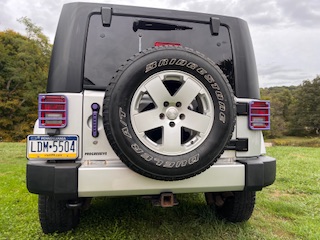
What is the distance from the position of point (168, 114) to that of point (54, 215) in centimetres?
140

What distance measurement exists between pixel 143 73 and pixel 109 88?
0.85 ft

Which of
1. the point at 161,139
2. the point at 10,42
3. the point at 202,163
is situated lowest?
the point at 202,163

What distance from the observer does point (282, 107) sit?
4250 cm

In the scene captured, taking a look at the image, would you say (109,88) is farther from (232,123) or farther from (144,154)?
(232,123)

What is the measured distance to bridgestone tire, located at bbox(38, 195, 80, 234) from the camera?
2.40m

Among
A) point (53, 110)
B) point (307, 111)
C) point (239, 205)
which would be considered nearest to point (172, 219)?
point (239, 205)

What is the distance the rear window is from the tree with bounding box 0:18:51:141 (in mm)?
24772

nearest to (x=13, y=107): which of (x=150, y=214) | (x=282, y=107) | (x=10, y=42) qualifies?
(x=10, y=42)

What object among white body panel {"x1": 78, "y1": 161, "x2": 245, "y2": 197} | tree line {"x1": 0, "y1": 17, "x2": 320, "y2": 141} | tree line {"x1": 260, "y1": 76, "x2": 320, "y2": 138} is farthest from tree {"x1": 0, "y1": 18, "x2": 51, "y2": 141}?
tree line {"x1": 260, "y1": 76, "x2": 320, "y2": 138}

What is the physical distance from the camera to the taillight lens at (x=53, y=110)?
6.79 feet

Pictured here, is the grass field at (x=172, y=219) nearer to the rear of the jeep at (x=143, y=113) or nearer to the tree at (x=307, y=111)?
the rear of the jeep at (x=143, y=113)

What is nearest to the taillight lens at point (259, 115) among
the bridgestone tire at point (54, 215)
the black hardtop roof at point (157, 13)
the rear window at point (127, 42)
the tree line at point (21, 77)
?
the rear window at point (127, 42)

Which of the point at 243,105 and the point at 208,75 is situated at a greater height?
the point at 208,75

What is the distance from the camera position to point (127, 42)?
236cm
